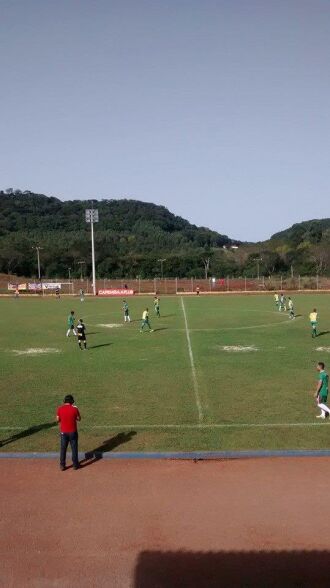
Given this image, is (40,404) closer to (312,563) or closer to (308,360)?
(312,563)

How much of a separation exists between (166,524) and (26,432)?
5391 mm

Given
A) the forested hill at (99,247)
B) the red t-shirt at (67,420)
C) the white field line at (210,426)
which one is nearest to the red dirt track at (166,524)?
the red t-shirt at (67,420)

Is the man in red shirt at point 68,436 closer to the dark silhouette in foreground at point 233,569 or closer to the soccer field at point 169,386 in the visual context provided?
the soccer field at point 169,386

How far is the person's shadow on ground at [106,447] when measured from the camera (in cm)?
1089

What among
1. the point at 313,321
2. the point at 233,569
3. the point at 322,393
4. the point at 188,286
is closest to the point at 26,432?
the point at 233,569

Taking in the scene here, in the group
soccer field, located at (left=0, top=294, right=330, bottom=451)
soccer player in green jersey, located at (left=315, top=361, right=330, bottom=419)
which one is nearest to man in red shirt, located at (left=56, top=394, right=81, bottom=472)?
soccer field, located at (left=0, top=294, right=330, bottom=451)

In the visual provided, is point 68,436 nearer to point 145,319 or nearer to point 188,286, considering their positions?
point 145,319

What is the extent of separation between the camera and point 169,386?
17.2m

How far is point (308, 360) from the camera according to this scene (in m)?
21.2

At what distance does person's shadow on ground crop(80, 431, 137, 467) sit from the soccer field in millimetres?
63

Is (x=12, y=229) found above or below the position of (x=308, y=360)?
above

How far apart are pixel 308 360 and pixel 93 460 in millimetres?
12498

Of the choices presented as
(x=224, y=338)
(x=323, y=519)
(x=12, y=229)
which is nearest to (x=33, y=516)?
(x=323, y=519)

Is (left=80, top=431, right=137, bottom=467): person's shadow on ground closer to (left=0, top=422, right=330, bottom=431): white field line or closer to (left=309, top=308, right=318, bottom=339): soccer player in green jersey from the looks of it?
(left=0, top=422, right=330, bottom=431): white field line
